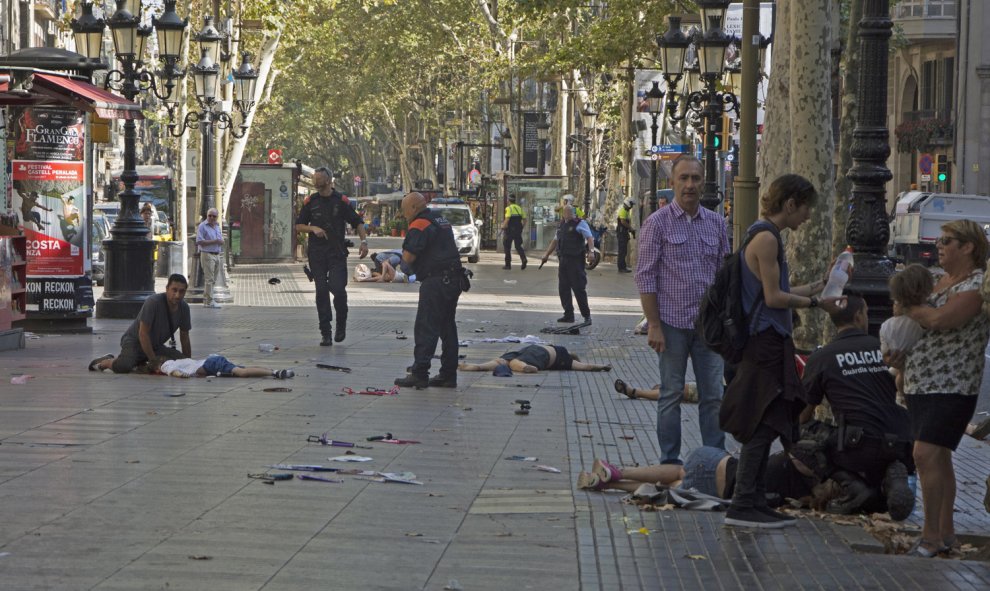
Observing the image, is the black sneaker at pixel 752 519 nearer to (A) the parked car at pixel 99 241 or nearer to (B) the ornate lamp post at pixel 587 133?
(A) the parked car at pixel 99 241

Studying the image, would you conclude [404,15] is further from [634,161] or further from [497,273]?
[497,273]

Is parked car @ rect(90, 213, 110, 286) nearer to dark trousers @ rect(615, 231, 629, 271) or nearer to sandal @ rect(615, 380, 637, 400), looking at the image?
→ dark trousers @ rect(615, 231, 629, 271)

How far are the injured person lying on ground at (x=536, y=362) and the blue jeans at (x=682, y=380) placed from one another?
593cm

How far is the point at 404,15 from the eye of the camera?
2222 inches

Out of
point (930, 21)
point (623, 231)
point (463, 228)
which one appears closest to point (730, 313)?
point (623, 231)

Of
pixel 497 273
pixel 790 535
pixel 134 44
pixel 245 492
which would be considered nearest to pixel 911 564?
pixel 790 535

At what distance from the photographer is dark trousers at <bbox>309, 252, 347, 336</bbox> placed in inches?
669

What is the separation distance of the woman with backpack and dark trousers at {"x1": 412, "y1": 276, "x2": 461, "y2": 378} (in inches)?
231

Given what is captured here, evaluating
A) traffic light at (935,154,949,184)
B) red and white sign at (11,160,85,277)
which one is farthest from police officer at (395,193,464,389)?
traffic light at (935,154,949,184)

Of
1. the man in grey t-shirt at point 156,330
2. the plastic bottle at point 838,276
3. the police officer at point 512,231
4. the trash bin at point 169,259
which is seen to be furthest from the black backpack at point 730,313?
the police officer at point 512,231

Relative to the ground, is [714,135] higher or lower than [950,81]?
lower

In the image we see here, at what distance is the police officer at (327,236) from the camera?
55.6 ft

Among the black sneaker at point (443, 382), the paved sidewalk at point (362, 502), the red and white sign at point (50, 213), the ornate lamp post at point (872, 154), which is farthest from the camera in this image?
the red and white sign at point (50, 213)

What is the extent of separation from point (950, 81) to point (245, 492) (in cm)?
4794
